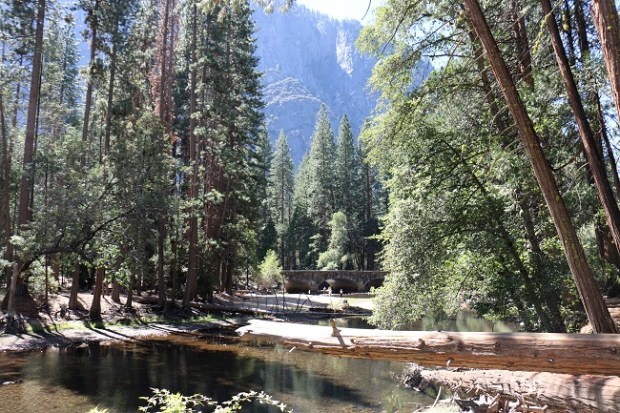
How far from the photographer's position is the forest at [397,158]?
8.02 m

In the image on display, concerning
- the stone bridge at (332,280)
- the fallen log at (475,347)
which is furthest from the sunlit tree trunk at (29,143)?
the stone bridge at (332,280)

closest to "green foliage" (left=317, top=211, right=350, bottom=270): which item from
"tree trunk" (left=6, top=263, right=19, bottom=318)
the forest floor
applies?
the forest floor

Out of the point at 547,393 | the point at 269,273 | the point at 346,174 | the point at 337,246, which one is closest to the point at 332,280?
the point at 269,273

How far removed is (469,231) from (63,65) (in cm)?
4129

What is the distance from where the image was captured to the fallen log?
4448 mm

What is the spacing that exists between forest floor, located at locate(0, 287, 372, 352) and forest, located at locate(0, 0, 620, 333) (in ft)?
2.62

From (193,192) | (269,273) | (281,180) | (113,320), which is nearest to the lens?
(113,320)

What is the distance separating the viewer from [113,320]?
22.2 meters

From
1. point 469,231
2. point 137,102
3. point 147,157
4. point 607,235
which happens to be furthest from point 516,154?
point 137,102

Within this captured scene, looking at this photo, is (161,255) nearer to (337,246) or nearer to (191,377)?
(191,377)

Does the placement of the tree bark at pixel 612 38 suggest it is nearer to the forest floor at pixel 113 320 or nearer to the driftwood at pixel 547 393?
the driftwood at pixel 547 393

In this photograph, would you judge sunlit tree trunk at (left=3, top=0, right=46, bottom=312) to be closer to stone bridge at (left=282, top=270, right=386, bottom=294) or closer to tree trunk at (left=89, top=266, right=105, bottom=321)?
tree trunk at (left=89, top=266, right=105, bottom=321)

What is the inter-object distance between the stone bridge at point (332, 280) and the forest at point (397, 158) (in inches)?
515

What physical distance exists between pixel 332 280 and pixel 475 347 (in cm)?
4579
